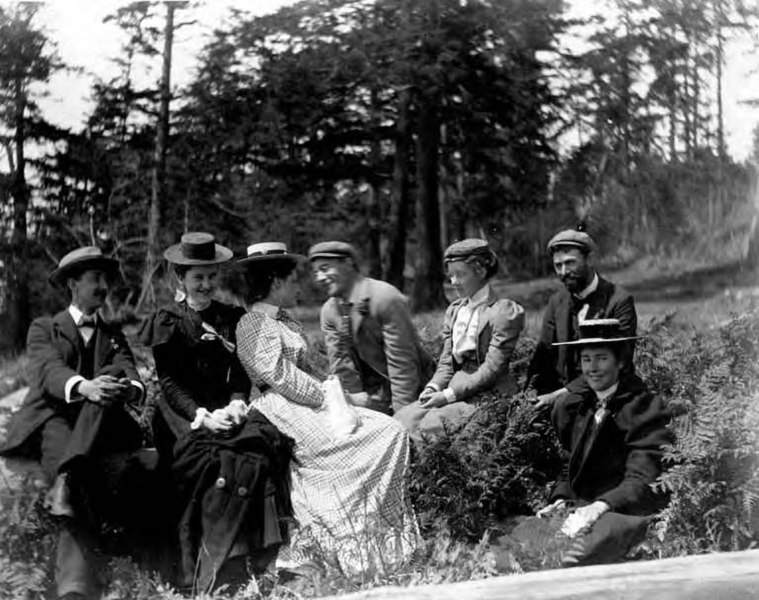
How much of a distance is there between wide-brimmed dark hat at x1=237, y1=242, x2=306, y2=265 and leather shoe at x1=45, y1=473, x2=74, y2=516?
1292 millimetres

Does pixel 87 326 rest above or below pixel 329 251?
below

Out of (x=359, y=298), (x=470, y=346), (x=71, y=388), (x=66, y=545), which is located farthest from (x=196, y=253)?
(x=470, y=346)

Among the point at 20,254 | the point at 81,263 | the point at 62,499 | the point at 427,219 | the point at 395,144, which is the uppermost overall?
the point at 395,144

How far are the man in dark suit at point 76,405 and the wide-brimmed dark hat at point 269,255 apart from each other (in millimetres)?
640

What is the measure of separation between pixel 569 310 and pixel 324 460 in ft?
5.27

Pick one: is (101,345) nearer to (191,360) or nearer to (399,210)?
(191,360)

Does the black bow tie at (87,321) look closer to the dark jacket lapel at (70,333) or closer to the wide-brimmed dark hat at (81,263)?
the dark jacket lapel at (70,333)

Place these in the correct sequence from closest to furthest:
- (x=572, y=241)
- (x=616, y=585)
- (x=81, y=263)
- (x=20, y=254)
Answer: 1. (x=616, y=585)
2. (x=81, y=263)
3. (x=572, y=241)
4. (x=20, y=254)

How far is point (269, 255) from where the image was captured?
15.4 ft

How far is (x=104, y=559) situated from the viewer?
4336 mm

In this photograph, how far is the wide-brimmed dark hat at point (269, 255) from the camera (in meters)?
4.70

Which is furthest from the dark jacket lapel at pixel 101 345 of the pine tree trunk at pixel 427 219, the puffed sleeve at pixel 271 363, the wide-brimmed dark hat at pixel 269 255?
the pine tree trunk at pixel 427 219

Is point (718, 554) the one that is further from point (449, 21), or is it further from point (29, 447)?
point (449, 21)

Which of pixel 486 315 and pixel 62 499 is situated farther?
pixel 486 315
